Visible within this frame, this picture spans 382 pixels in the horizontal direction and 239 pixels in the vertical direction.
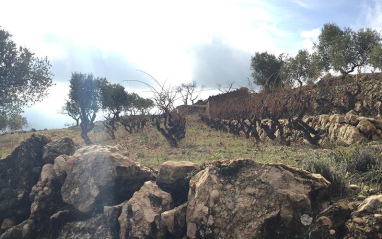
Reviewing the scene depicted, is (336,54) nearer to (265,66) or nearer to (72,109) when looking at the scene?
(265,66)

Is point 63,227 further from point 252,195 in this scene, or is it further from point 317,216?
point 317,216

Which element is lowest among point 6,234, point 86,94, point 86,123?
point 6,234

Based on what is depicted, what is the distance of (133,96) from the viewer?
167ft

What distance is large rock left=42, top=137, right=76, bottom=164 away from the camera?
9.58 metres

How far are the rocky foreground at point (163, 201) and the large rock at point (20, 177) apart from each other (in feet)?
0.10

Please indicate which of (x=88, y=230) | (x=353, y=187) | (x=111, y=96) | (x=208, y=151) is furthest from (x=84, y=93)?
(x=353, y=187)

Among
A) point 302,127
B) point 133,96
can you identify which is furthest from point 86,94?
point 302,127

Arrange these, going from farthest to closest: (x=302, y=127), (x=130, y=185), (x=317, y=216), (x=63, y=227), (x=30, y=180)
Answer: (x=302, y=127) < (x=30, y=180) < (x=130, y=185) < (x=63, y=227) < (x=317, y=216)

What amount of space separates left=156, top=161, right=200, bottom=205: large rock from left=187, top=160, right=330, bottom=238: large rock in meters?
1.07

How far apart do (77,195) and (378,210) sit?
25.0 feet

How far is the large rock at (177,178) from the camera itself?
290 inches

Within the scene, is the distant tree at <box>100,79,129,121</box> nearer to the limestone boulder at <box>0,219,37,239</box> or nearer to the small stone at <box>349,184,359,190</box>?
the limestone boulder at <box>0,219,37,239</box>

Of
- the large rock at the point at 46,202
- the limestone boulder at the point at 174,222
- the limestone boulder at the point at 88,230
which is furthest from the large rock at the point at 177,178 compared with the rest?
the large rock at the point at 46,202

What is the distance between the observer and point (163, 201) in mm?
7133
